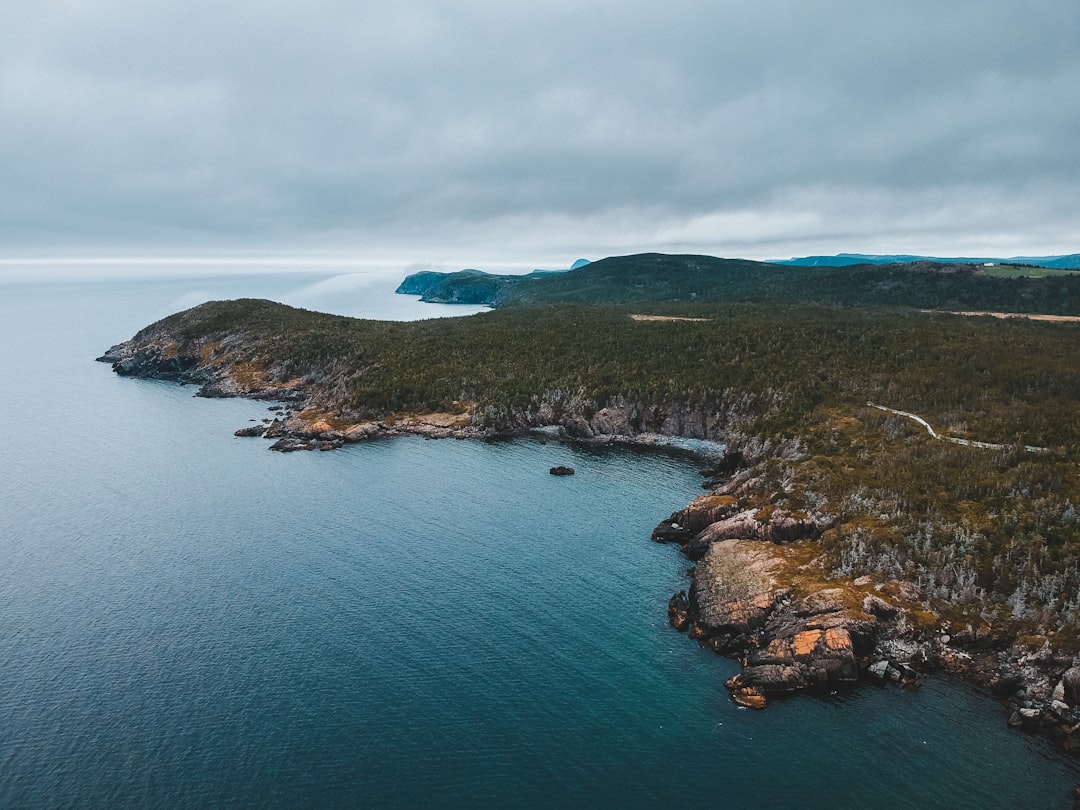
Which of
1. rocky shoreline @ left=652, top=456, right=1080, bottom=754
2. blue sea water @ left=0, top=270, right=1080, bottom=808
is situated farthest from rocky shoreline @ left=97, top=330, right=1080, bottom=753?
blue sea water @ left=0, top=270, right=1080, bottom=808

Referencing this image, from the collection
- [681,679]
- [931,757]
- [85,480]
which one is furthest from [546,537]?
[85,480]

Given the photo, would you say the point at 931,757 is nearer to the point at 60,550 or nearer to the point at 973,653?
the point at 973,653

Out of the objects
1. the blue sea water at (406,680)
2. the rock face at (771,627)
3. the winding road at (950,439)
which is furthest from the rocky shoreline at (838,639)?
the winding road at (950,439)

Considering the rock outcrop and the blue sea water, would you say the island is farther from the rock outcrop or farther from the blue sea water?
the blue sea water

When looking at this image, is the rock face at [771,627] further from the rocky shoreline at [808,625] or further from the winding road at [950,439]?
the winding road at [950,439]

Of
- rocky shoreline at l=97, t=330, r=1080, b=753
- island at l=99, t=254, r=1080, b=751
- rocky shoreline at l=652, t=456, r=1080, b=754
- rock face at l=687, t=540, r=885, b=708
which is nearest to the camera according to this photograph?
rocky shoreline at l=652, t=456, r=1080, b=754

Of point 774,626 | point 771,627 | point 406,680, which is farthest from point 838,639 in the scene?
point 406,680
